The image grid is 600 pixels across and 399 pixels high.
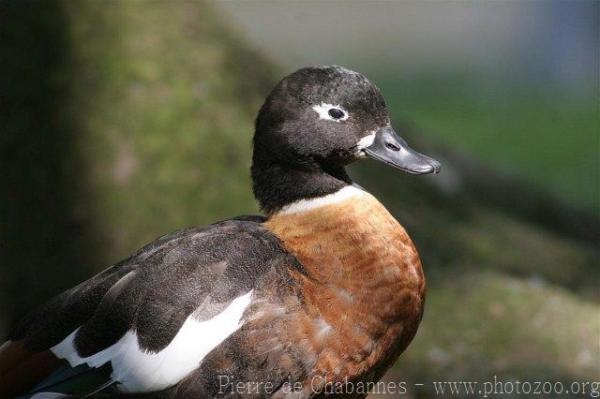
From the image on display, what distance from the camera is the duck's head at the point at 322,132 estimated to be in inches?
134

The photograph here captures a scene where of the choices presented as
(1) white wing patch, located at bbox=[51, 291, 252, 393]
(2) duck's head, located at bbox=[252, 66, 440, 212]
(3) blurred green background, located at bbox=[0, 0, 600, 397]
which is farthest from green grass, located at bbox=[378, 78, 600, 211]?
(1) white wing patch, located at bbox=[51, 291, 252, 393]

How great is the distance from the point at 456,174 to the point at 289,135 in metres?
2.94

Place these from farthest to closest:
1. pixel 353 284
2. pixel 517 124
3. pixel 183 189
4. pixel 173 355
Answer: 1. pixel 517 124
2. pixel 183 189
3. pixel 353 284
4. pixel 173 355

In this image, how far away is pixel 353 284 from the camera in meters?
3.28

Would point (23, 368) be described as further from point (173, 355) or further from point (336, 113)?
point (336, 113)

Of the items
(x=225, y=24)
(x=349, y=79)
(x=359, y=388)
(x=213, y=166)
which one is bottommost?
(x=359, y=388)

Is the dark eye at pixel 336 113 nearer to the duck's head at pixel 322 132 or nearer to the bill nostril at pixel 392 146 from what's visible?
the duck's head at pixel 322 132

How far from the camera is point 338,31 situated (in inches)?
648

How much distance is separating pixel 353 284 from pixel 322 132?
576 millimetres

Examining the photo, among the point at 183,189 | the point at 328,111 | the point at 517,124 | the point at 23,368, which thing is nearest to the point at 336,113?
the point at 328,111

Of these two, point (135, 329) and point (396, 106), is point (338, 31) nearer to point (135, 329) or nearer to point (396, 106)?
point (396, 106)

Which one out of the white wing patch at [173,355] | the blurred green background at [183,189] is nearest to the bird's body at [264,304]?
the white wing patch at [173,355]

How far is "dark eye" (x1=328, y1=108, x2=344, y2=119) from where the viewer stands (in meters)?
3.40

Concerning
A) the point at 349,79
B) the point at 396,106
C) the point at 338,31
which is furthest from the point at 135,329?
the point at 338,31
